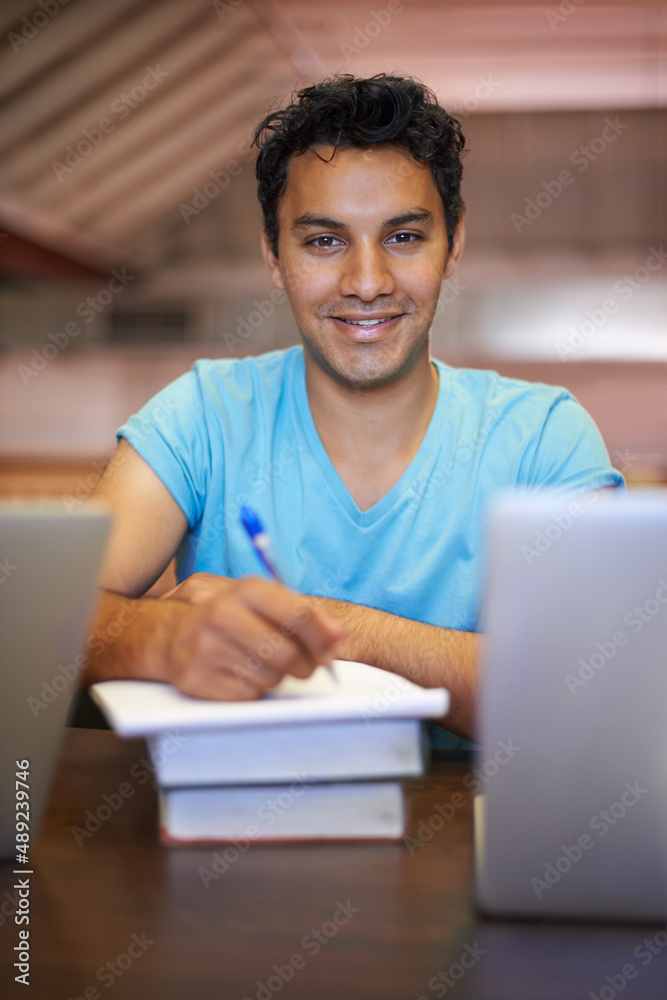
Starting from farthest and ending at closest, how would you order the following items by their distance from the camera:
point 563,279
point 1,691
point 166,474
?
1. point 563,279
2. point 166,474
3. point 1,691

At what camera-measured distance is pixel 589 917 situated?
47cm

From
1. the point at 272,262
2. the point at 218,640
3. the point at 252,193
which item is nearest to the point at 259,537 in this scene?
the point at 218,640

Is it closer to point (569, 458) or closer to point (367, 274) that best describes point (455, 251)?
point (367, 274)

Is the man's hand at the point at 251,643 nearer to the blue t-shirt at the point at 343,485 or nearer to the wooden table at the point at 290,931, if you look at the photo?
the wooden table at the point at 290,931

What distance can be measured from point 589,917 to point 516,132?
7164 millimetres

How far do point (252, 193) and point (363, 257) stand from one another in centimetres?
645

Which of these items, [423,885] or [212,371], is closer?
[423,885]

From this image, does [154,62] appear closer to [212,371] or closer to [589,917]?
[212,371]

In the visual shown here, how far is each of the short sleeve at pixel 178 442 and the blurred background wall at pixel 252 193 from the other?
11.8ft

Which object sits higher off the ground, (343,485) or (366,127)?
(366,127)

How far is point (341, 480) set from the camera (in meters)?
1.16

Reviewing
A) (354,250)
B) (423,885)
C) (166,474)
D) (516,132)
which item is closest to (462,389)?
(354,250)

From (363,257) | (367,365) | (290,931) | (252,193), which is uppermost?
(252,193)

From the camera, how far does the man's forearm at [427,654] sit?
2.79ft
